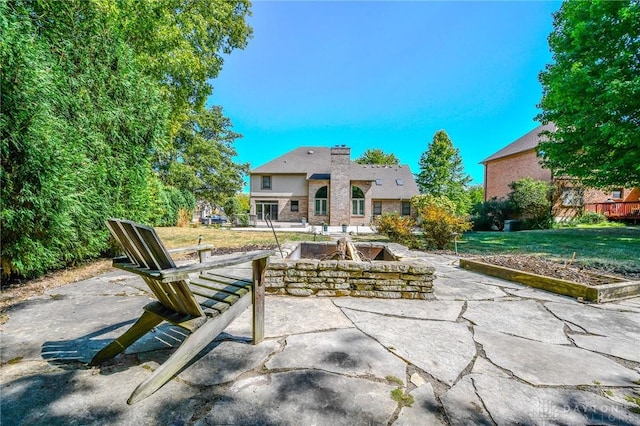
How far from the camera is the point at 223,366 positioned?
6.05ft

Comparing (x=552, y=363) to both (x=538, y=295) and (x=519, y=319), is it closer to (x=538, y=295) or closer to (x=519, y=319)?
(x=519, y=319)

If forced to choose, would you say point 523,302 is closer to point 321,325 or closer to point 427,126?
point 321,325

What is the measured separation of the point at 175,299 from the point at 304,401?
3.26 ft

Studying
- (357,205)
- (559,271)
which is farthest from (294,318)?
(357,205)

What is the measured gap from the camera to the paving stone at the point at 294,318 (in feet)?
8.00

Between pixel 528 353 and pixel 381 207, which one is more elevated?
pixel 381 207

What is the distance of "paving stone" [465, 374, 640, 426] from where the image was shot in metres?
1.37

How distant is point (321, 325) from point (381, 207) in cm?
2065

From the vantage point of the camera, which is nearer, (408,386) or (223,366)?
(408,386)

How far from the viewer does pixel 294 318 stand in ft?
8.84

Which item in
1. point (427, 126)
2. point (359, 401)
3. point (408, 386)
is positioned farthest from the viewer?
point (427, 126)

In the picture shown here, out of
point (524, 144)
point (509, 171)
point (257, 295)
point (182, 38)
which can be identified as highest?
point (182, 38)

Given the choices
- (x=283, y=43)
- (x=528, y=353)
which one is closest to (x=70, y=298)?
(x=528, y=353)

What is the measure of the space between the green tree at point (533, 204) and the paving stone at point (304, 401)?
59.7ft
